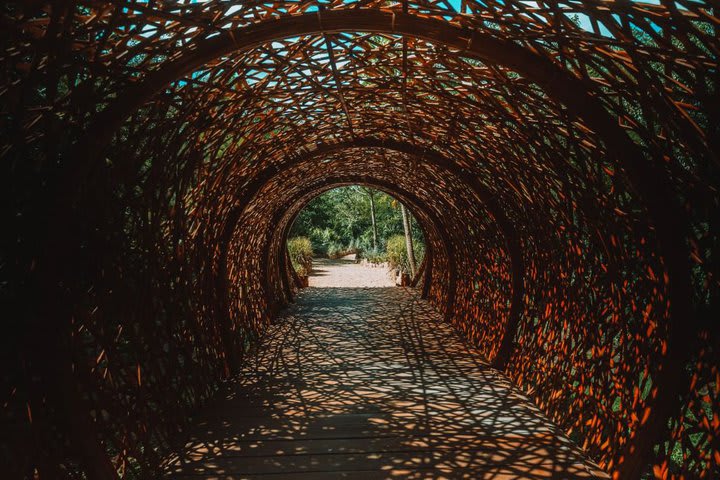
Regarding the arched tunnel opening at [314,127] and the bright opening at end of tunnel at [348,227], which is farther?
the bright opening at end of tunnel at [348,227]

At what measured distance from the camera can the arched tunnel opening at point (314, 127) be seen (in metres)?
2.11

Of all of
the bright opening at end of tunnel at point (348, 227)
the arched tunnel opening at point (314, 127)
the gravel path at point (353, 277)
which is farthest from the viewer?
the bright opening at end of tunnel at point (348, 227)

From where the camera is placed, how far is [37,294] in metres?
2.19

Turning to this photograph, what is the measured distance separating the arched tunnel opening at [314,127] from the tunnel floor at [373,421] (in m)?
0.28

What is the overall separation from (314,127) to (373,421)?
3277mm

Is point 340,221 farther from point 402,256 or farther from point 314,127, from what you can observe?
point 314,127

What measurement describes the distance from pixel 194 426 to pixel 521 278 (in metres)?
3.64

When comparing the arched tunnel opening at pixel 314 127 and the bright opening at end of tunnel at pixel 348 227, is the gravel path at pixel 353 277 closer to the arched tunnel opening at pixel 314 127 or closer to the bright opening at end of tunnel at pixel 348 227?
the bright opening at end of tunnel at pixel 348 227

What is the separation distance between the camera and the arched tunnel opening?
2107mm

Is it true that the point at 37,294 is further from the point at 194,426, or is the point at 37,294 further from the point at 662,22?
the point at 662,22

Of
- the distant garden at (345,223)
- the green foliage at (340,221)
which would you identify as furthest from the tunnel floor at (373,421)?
the green foliage at (340,221)

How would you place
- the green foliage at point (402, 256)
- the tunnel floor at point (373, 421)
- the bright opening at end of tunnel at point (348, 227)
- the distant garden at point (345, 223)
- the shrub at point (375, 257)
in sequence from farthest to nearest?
1. the distant garden at point (345, 223)
2. the bright opening at end of tunnel at point (348, 227)
3. the shrub at point (375, 257)
4. the green foliage at point (402, 256)
5. the tunnel floor at point (373, 421)

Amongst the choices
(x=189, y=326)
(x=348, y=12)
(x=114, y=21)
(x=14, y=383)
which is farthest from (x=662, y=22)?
(x=189, y=326)

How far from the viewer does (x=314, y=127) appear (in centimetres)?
512
